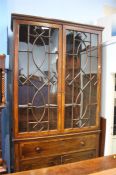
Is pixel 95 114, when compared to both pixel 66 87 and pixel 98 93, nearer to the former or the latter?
pixel 98 93

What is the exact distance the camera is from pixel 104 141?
8.41ft

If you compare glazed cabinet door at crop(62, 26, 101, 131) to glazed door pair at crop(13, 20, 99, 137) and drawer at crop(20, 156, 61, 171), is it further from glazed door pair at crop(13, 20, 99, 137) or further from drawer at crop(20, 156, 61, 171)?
drawer at crop(20, 156, 61, 171)

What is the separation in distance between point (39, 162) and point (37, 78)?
3.20 ft

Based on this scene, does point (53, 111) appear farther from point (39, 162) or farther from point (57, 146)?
point (39, 162)

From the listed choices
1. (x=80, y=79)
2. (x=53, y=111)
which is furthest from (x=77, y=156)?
(x=80, y=79)

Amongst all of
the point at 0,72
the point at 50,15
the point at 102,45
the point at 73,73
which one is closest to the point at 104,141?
the point at 73,73

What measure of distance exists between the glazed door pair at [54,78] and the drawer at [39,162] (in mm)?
316

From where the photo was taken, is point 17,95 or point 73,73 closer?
point 17,95

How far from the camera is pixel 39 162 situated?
7.22ft

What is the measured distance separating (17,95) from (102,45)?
1339 mm

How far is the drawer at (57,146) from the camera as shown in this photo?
214cm

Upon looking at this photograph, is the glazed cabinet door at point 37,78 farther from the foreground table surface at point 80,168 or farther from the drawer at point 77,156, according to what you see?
the foreground table surface at point 80,168

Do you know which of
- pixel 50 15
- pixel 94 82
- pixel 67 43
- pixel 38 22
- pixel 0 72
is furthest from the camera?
pixel 50 15

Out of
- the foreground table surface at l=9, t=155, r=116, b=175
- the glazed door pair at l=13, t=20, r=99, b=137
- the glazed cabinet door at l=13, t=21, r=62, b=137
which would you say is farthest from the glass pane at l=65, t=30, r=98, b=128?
the foreground table surface at l=9, t=155, r=116, b=175
